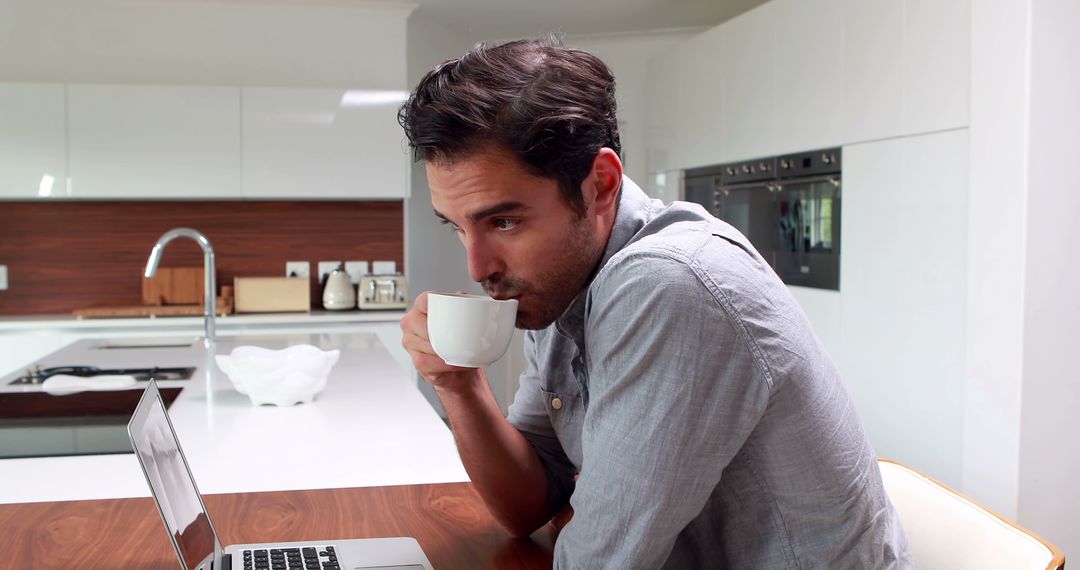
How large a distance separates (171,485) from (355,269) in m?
4.51

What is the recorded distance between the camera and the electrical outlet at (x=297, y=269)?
533 centimetres

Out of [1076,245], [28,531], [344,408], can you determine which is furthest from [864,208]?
[28,531]

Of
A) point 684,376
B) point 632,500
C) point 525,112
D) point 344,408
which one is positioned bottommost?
point 344,408

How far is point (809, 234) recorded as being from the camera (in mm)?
3732

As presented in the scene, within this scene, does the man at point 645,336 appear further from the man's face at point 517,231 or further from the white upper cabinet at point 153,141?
the white upper cabinet at point 153,141

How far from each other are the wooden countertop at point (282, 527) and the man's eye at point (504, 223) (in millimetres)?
383

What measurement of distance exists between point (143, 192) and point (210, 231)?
0.55 metres

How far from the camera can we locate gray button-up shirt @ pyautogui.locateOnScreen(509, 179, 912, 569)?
32.1 inches

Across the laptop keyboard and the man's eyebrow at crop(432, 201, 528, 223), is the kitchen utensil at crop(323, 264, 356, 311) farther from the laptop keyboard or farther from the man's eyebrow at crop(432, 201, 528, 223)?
the man's eyebrow at crop(432, 201, 528, 223)

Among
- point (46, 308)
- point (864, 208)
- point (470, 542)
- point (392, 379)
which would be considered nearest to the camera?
point (470, 542)

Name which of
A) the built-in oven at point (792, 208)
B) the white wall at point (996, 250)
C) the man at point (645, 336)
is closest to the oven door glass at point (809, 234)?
the built-in oven at point (792, 208)

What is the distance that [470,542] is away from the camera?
3.74ft

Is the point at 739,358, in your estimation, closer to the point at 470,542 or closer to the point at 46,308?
the point at 470,542

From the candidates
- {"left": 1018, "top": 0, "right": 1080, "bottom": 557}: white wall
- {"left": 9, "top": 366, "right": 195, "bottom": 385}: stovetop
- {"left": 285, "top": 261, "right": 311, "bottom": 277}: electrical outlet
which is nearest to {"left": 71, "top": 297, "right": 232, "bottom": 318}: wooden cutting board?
{"left": 285, "top": 261, "right": 311, "bottom": 277}: electrical outlet
